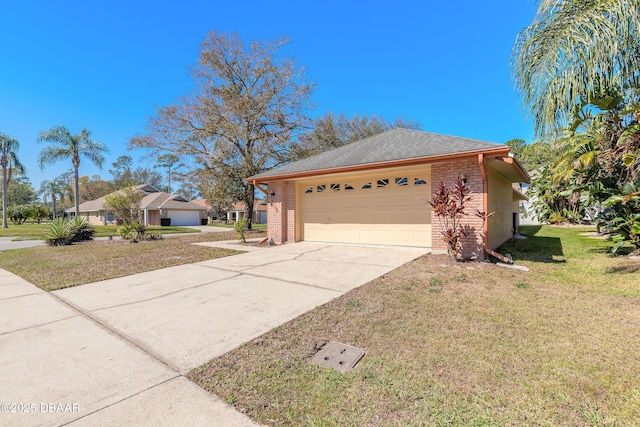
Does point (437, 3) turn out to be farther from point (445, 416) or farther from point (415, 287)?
point (445, 416)

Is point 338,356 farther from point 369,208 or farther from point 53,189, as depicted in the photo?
point 53,189

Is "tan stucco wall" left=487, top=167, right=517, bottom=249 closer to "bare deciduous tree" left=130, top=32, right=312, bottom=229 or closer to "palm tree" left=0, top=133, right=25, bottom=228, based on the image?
"bare deciduous tree" left=130, top=32, right=312, bottom=229

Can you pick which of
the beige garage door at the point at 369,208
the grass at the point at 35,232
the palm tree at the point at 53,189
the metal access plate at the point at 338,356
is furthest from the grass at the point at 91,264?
the palm tree at the point at 53,189

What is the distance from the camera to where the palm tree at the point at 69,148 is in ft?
75.0

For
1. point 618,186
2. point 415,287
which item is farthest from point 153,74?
point 618,186

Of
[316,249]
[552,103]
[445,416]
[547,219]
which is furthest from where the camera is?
[547,219]

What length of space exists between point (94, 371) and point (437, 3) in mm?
14169

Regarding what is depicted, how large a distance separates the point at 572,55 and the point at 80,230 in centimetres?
1896

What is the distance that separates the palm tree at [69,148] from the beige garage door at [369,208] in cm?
2247

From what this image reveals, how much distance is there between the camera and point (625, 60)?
17.8 feet

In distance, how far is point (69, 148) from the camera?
23.5 meters

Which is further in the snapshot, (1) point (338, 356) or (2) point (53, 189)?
(2) point (53, 189)

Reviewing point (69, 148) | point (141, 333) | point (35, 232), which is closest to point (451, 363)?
point (141, 333)

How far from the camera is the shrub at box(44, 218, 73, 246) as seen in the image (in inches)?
485
